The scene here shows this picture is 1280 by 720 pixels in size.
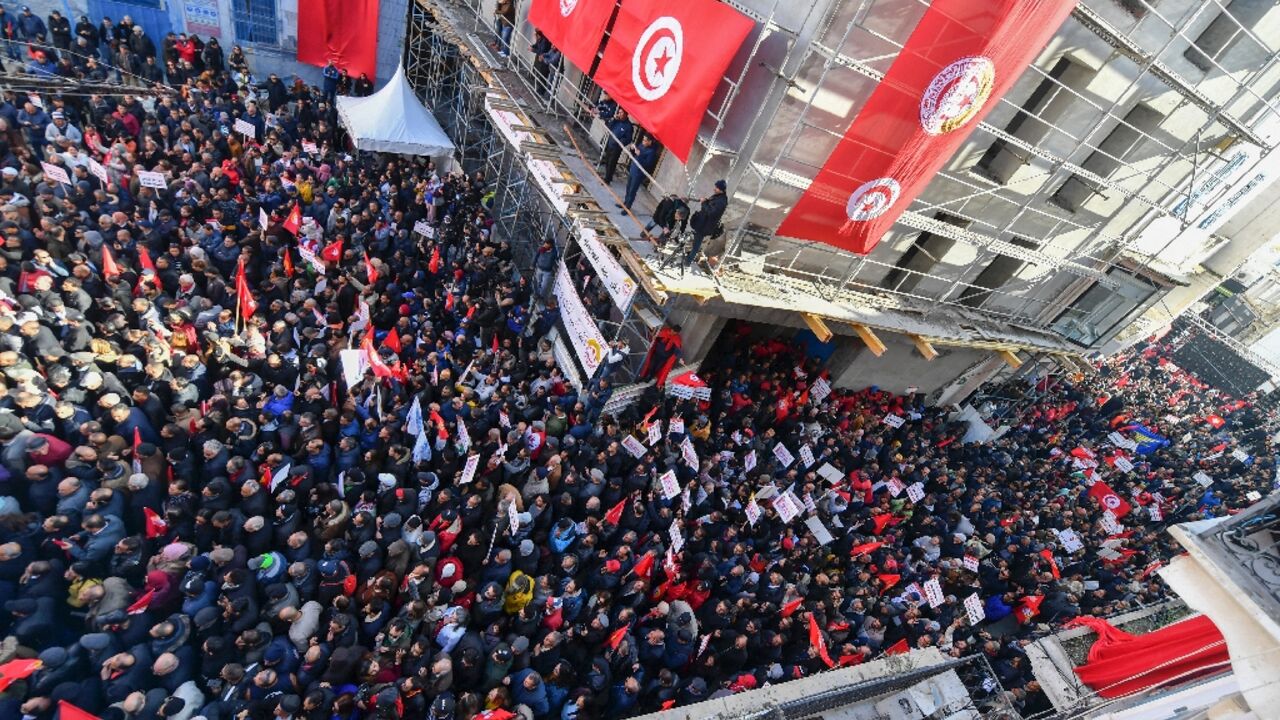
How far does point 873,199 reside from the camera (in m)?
9.46

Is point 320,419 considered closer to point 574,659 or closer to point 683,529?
point 574,659

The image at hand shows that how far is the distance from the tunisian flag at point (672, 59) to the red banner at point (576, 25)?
580 mm

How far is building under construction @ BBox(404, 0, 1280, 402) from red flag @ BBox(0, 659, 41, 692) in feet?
26.1

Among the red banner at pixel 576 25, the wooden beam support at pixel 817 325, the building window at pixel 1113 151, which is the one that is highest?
the building window at pixel 1113 151

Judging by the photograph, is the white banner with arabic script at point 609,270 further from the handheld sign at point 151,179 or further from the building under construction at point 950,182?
the handheld sign at point 151,179

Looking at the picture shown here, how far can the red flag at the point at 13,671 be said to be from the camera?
483 cm

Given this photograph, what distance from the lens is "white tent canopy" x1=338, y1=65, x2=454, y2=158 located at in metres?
14.4

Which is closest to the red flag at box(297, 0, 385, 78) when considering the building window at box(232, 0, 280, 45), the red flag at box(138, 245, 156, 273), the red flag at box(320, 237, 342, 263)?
the building window at box(232, 0, 280, 45)

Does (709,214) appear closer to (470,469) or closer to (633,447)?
(633,447)

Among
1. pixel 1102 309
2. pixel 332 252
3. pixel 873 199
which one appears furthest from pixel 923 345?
pixel 332 252

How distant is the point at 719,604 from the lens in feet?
26.6

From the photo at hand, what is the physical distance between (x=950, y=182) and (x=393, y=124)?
12.8m

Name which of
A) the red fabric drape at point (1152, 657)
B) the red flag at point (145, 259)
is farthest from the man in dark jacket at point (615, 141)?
the red fabric drape at point (1152, 657)

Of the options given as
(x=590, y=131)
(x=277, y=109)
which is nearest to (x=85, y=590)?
(x=590, y=131)
